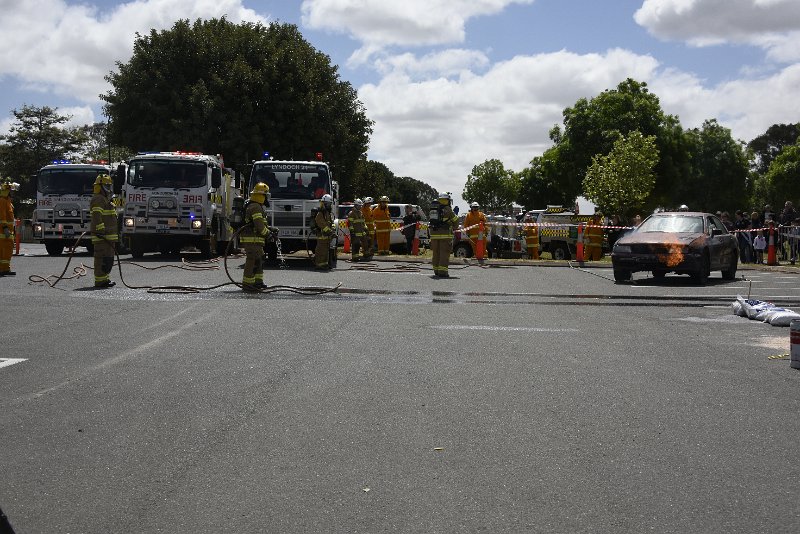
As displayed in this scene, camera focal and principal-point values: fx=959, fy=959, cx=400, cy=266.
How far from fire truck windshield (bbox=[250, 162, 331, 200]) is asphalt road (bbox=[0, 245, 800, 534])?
1190cm

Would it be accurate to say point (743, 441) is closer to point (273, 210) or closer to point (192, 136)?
point (273, 210)

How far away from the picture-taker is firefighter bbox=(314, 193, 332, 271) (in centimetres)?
2166

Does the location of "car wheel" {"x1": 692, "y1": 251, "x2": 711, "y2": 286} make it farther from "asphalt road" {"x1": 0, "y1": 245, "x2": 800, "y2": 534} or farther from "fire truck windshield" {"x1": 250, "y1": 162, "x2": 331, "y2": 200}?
"fire truck windshield" {"x1": 250, "y1": 162, "x2": 331, "y2": 200}

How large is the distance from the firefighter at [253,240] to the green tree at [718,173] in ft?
274

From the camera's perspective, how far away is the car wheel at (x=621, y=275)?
1994 cm

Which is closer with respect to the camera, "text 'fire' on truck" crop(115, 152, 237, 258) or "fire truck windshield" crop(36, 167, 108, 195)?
"text 'fire' on truck" crop(115, 152, 237, 258)

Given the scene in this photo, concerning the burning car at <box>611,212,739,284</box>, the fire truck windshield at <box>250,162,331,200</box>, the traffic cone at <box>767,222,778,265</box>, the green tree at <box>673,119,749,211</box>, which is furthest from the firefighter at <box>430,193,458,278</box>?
the green tree at <box>673,119,749,211</box>

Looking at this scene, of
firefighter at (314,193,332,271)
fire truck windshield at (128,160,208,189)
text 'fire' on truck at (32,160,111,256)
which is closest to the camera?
firefighter at (314,193,332,271)

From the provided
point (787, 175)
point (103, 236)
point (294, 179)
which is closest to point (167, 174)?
point (294, 179)

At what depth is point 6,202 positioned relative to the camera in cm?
1964

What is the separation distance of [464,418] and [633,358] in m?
3.35

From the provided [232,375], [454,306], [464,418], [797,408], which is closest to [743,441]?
[797,408]

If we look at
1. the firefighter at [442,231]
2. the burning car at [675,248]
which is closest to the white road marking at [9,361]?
the firefighter at [442,231]

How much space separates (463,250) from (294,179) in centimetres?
741
